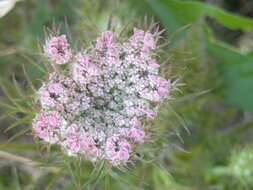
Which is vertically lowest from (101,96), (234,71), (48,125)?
(48,125)

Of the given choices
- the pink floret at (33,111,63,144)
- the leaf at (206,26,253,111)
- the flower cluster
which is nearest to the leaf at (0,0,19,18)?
the flower cluster

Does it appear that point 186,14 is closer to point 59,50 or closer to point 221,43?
point 221,43

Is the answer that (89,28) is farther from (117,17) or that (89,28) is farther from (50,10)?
(50,10)

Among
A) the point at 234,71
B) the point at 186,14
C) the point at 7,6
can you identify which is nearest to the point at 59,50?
the point at 7,6

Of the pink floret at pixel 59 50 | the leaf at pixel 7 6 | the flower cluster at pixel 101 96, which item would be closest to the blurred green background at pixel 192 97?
the leaf at pixel 7 6

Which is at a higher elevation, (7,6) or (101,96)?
(7,6)

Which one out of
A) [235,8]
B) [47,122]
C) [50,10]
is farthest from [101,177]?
[235,8]

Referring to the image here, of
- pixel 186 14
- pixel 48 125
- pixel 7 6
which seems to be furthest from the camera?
pixel 186 14

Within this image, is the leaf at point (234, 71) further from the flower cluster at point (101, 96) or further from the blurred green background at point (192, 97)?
the flower cluster at point (101, 96)
